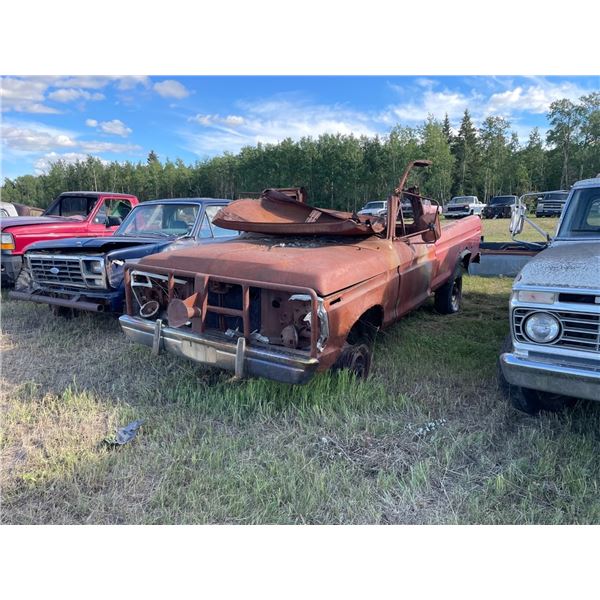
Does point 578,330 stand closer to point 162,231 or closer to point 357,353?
point 357,353

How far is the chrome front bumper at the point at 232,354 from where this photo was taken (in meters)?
3.08

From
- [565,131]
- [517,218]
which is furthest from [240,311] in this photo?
[565,131]

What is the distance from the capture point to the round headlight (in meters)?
2.75

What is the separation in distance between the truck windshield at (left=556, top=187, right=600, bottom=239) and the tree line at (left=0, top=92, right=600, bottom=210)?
96.5 ft

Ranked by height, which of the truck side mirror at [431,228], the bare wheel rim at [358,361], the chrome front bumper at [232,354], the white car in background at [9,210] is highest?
the truck side mirror at [431,228]

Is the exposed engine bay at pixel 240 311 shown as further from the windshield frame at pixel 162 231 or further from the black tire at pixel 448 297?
the black tire at pixel 448 297

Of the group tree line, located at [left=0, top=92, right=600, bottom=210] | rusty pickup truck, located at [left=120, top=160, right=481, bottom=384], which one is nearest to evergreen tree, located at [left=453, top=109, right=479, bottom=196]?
tree line, located at [left=0, top=92, right=600, bottom=210]

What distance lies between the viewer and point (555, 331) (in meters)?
2.75

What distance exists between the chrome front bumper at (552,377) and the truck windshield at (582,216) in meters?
1.85

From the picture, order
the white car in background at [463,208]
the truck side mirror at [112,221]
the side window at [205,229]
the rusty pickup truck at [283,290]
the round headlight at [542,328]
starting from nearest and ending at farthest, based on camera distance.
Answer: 1. the round headlight at [542,328]
2. the rusty pickup truck at [283,290]
3. the side window at [205,229]
4. the truck side mirror at [112,221]
5. the white car in background at [463,208]

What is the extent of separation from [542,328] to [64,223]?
800 cm

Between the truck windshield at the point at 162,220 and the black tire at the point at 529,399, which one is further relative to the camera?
the truck windshield at the point at 162,220

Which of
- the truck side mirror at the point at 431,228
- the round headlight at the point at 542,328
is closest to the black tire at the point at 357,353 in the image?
the round headlight at the point at 542,328

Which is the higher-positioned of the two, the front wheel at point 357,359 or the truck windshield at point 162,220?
the truck windshield at point 162,220
